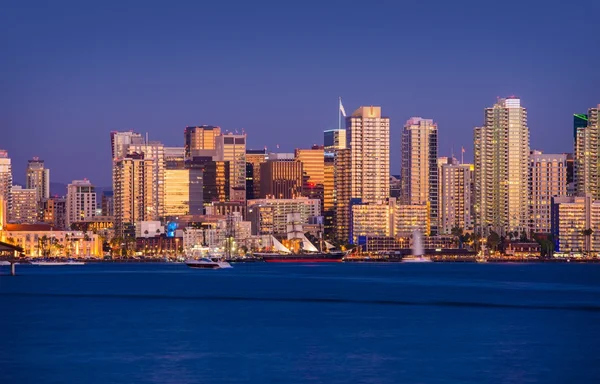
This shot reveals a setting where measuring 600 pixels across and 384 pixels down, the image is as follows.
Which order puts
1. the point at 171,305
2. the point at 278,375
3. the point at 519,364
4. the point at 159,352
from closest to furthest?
1. the point at 278,375
2. the point at 519,364
3. the point at 159,352
4. the point at 171,305

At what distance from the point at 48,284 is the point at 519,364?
95.9 meters

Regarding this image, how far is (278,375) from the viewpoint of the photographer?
173 feet

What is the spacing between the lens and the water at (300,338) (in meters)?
53.7

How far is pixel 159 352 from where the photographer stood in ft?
200

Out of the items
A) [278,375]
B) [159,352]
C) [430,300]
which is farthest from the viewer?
[430,300]

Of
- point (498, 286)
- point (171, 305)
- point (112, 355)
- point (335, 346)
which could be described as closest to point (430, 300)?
point (171, 305)

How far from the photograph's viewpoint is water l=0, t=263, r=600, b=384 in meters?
53.7

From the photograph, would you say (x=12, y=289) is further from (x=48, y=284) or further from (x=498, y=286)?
(x=498, y=286)

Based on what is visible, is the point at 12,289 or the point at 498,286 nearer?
the point at 12,289

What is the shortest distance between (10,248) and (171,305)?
4759 cm

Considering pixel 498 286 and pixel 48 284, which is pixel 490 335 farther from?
pixel 48 284

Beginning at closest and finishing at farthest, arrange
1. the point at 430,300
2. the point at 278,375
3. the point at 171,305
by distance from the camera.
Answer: the point at 278,375 < the point at 171,305 < the point at 430,300

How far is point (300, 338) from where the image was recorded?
6825cm

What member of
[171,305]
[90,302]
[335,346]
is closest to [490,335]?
[335,346]
